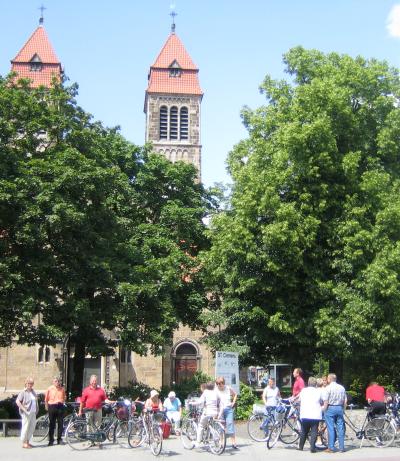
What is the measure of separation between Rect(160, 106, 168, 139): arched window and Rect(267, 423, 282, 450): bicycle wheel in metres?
52.3

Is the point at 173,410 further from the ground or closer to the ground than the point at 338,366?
closer to the ground

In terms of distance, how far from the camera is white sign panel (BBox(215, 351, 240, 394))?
734 inches

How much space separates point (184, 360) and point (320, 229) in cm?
2636

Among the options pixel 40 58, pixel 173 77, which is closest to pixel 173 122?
pixel 173 77

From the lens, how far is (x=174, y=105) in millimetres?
64812

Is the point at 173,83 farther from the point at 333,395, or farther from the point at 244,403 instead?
the point at 333,395

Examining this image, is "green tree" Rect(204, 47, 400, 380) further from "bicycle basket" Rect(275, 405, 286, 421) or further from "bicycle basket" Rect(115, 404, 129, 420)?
"bicycle basket" Rect(115, 404, 129, 420)

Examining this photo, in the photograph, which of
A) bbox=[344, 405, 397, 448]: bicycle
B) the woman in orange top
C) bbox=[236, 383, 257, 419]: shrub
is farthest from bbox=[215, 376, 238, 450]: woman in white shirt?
bbox=[236, 383, 257, 419]: shrub

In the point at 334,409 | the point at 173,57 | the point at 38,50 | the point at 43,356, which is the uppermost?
the point at 173,57

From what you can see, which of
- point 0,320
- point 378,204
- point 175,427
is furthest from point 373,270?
point 0,320

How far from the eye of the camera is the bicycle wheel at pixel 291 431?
48.3ft

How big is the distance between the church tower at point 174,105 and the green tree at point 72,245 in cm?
3546

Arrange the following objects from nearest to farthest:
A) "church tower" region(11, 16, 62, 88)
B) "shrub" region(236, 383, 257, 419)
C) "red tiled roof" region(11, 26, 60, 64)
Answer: "shrub" region(236, 383, 257, 419) < "church tower" region(11, 16, 62, 88) < "red tiled roof" region(11, 26, 60, 64)

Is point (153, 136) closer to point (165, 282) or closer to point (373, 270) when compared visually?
point (165, 282)
